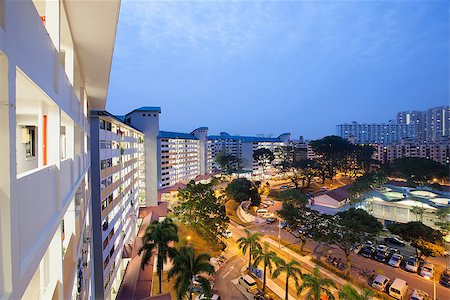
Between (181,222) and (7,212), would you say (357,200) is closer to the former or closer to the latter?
(181,222)

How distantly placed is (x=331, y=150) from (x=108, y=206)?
54405 millimetres

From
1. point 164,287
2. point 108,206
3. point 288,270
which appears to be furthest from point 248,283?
point 108,206

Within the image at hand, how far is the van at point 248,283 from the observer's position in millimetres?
18844

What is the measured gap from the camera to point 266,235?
28.9m

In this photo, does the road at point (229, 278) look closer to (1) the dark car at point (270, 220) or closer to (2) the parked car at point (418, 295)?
(1) the dark car at point (270, 220)

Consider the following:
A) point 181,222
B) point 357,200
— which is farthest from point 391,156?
point 181,222

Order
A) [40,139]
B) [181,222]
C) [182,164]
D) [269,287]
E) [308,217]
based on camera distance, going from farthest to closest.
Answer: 1. [182,164]
2. [181,222]
3. [308,217]
4. [269,287]
5. [40,139]

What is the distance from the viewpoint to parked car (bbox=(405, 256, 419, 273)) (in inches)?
806

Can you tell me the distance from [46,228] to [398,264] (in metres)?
27.0

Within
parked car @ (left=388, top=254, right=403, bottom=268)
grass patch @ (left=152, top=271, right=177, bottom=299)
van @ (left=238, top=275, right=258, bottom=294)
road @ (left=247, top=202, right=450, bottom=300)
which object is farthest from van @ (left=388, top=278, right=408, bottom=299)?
grass patch @ (left=152, top=271, right=177, bottom=299)

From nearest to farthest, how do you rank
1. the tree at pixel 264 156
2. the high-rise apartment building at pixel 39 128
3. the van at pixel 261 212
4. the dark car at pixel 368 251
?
1. the high-rise apartment building at pixel 39 128
2. the dark car at pixel 368 251
3. the van at pixel 261 212
4. the tree at pixel 264 156

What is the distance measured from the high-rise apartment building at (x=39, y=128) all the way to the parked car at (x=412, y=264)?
25240 millimetres

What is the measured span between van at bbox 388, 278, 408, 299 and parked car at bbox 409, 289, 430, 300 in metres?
0.49

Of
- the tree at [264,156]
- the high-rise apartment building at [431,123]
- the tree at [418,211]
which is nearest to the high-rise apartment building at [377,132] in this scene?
the high-rise apartment building at [431,123]
